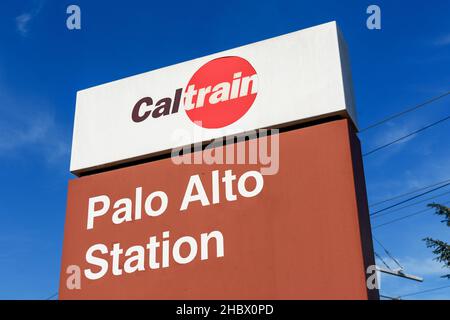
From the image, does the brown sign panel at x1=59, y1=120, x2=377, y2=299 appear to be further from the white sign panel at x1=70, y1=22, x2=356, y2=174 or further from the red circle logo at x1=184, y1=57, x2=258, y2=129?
the red circle logo at x1=184, y1=57, x2=258, y2=129

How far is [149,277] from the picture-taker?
836cm

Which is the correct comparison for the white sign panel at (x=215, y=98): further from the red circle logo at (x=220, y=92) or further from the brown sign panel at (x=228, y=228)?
the brown sign panel at (x=228, y=228)

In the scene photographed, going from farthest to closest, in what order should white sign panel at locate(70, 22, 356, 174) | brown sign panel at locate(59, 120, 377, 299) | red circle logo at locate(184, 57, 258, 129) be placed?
red circle logo at locate(184, 57, 258, 129), white sign panel at locate(70, 22, 356, 174), brown sign panel at locate(59, 120, 377, 299)

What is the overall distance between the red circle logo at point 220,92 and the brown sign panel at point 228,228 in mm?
753

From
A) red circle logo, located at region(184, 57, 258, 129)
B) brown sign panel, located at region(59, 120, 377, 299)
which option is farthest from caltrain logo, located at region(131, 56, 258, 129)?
brown sign panel, located at region(59, 120, 377, 299)

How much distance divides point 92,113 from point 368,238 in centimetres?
554

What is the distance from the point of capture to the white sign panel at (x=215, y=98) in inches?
331

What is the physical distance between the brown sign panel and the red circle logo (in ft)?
2.47

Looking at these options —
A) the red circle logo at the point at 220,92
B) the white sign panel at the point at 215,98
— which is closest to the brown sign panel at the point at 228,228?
the white sign panel at the point at 215,98

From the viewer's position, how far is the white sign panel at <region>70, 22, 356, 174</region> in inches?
331

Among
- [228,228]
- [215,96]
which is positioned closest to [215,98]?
[215,96]

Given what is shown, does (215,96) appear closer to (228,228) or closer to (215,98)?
(215,98)
